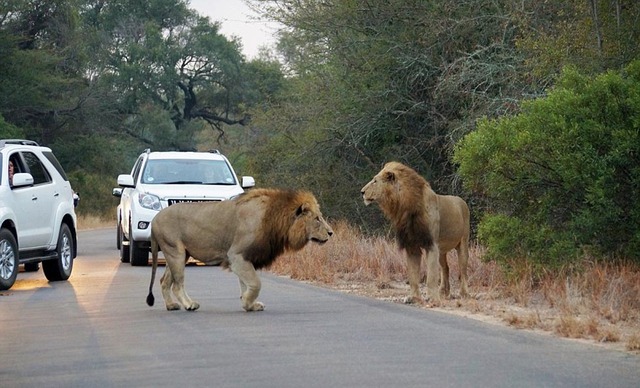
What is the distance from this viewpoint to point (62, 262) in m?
18.9

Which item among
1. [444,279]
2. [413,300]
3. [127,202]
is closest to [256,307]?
[413,300]

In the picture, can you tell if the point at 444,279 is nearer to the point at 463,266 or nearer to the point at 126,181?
the point at 463,266

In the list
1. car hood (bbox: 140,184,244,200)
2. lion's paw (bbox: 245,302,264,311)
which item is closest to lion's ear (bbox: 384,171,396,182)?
lion's paw (bbox: 245,302,264,311)

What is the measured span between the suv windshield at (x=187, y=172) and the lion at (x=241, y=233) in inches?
327

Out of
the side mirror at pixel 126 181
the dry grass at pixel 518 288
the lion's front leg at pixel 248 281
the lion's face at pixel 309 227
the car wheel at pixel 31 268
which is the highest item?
the lion's face at pixel 309 227

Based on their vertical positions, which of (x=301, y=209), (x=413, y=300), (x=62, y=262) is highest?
(x=301, y=209)

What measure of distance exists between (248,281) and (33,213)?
18.4 feet

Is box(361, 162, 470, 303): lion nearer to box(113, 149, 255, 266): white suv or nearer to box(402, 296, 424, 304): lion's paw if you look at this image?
box(402, 296, 424, 304): lion's paw

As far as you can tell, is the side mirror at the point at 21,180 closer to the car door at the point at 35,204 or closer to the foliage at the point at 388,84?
the car door at the point at 35,204

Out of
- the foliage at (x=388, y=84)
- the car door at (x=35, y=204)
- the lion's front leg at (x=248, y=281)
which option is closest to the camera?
the lion's front leg at (x=248, y=281)

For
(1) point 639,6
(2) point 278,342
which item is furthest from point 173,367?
(1) point 639,6

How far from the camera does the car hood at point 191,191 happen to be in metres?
21.7

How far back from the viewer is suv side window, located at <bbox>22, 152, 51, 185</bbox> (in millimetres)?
18562

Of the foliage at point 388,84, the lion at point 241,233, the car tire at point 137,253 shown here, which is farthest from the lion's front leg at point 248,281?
the foliage at point 388,84
